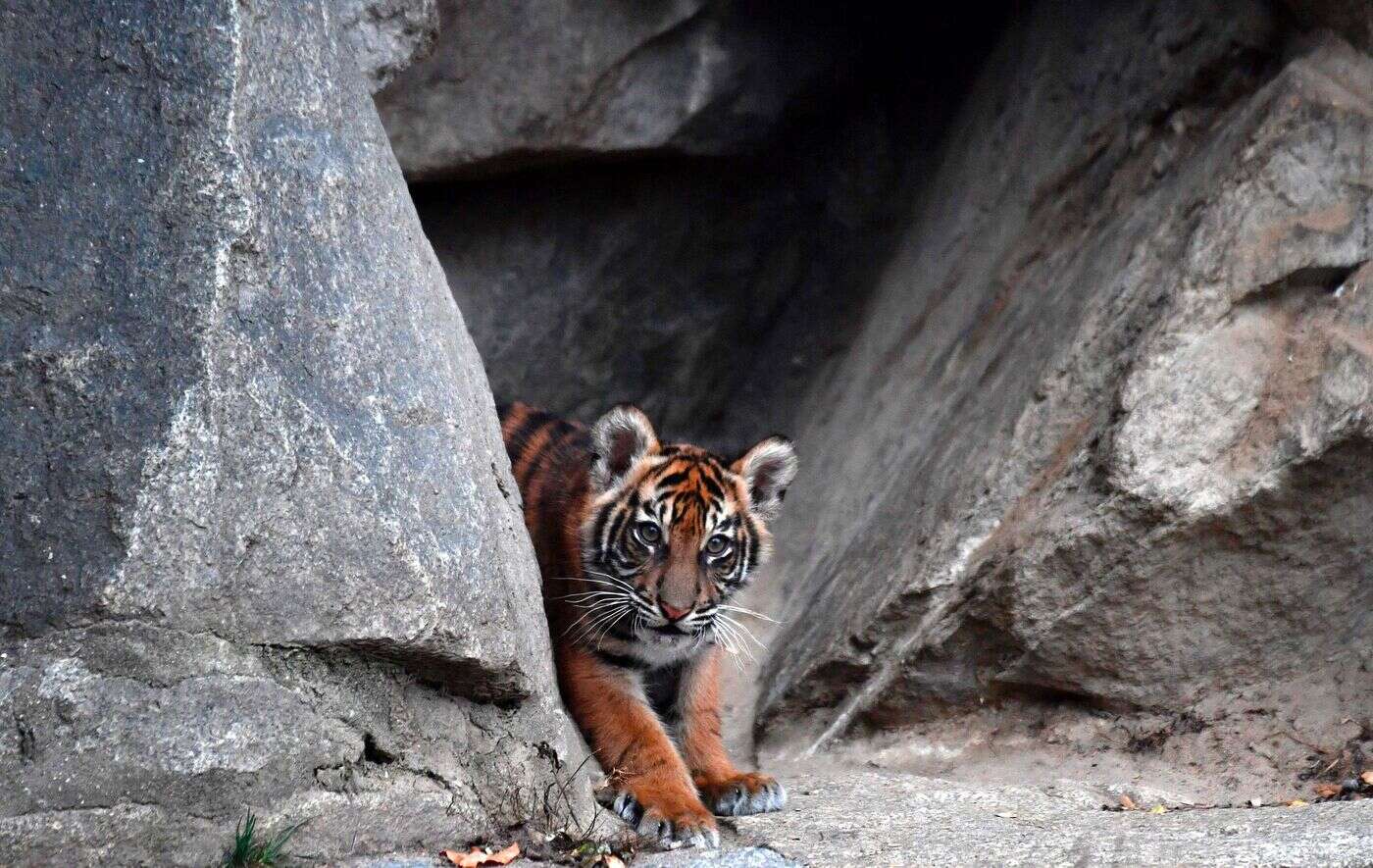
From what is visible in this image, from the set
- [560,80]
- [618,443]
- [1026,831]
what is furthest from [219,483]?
[560,80]

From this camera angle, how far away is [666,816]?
4.16 metres

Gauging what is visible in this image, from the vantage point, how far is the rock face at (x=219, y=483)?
309 cm

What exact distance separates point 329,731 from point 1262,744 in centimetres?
306

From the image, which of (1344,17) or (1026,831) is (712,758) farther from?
(1344,17)

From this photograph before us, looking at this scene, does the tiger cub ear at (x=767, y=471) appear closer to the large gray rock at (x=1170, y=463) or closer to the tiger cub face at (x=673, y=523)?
the tiger cub face at (x=673, y=523)

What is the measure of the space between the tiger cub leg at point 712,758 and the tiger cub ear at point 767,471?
609 mm

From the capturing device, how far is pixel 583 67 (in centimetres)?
633

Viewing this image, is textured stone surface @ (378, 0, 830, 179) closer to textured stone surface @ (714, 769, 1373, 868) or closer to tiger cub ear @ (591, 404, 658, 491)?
tiger cub ear @ (591, 404, 658, 491)

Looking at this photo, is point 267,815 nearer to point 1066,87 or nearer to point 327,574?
point 327,574

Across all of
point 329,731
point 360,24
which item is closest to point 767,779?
point 329,731

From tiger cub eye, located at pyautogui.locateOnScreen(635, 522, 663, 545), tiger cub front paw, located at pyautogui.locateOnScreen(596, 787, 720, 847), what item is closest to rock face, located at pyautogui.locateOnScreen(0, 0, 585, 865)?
tiger cub front paw, located at pyautogui.locateOnScreen(596, 787, 720, 847)

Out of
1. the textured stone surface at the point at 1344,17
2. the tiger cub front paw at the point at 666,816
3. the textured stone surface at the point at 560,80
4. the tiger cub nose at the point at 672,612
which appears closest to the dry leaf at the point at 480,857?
the tiger cub front paw at the point at 666,816

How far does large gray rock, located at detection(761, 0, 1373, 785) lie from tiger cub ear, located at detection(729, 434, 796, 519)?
0.52 meters

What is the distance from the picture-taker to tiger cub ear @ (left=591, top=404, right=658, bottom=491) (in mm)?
5113
